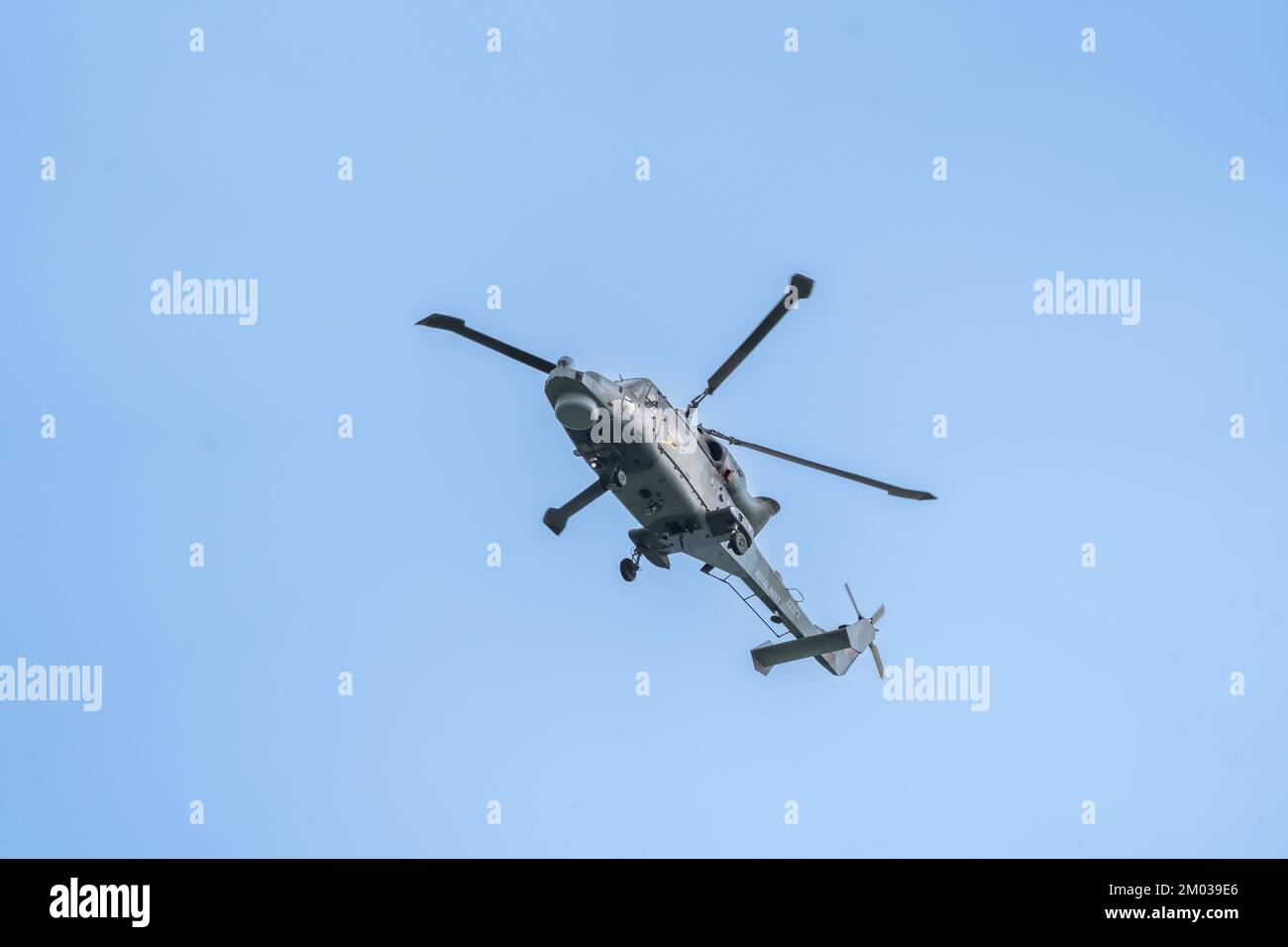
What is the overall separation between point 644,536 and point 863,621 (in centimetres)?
621

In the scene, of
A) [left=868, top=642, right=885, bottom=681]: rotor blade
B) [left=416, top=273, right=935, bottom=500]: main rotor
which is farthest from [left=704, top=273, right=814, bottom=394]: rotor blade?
[left=868, top=642, right=885, bottom=681]: rotor blade

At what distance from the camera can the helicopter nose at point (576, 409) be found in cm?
2286

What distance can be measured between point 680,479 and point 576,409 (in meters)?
2.97

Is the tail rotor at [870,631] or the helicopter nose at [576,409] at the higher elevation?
the helicopter nose at [576,409]

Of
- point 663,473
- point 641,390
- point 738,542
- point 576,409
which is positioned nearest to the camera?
point 576,409

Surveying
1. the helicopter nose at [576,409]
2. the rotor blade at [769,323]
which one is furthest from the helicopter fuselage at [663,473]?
the rotor blade at [769,323]

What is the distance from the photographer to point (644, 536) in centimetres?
2648

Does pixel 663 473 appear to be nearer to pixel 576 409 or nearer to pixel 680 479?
pixel 680 479

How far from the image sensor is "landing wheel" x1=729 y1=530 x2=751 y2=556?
87.6 feet

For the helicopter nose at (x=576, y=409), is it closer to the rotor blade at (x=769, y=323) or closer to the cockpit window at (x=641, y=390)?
the cockpit window at (x=641, y=390)

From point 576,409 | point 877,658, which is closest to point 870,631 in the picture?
point 877,658

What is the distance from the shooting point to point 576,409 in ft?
75.0

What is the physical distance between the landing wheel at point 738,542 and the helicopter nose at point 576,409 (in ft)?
15.7

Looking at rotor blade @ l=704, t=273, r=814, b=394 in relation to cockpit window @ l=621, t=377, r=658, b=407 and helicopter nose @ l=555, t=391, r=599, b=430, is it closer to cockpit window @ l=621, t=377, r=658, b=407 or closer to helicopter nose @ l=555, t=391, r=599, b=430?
cockpit window @ l=621, t=377, r=658, b=407
